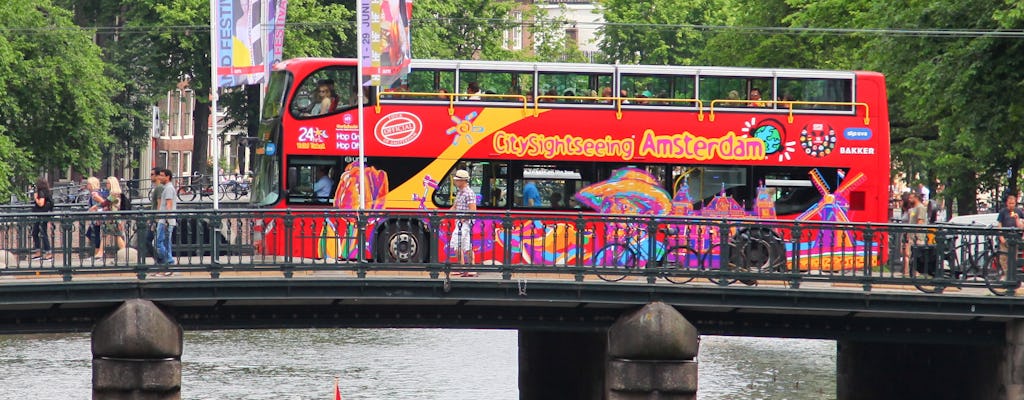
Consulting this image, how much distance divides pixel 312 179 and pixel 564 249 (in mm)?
6975

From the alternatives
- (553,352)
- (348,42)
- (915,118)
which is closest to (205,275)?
(553,352)

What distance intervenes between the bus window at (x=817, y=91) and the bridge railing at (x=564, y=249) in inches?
252

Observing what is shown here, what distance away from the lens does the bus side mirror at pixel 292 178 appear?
31.3 meters

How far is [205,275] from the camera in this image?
25062 millimetres

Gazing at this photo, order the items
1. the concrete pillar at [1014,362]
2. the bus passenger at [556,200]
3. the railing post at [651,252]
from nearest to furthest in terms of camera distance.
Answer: the railing post at [651,252]
the concrete pillar at [1014,362]
the bus passenger at [556,200]

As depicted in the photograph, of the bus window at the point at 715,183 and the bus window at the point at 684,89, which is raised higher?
the bus window at the point at 684,89

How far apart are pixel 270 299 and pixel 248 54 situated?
1270 cm

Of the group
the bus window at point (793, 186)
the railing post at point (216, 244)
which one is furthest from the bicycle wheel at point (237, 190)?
the railing post at point (216, 244)

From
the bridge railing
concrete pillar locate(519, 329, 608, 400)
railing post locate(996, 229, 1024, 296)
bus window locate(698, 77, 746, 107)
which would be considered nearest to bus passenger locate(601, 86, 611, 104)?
bus window locate(698, 77, 746, 107)

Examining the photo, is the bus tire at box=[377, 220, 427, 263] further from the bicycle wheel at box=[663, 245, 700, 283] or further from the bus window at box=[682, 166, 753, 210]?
the bus window at box=[682, 166, 753, 210]

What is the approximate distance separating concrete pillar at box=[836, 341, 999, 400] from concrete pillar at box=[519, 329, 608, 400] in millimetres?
4373

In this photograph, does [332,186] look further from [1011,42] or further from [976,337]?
[1011,42]

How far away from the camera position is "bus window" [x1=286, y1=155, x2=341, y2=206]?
3136 centimetres

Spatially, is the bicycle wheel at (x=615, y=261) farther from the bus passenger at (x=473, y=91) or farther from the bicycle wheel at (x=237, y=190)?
the bicycle wheel at (x=237, y=190)
